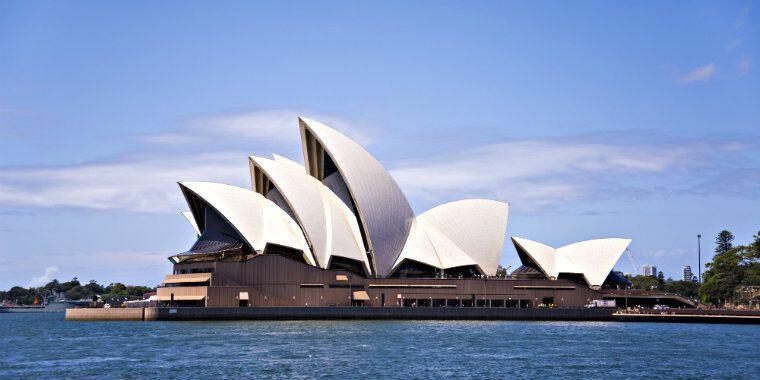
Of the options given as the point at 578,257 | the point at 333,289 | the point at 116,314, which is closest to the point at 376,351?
Answer: the point at 333,289

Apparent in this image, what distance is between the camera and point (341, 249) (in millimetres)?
92938

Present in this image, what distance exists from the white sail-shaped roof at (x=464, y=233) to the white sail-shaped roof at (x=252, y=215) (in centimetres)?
1301

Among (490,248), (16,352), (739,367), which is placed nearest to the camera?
(739,367)

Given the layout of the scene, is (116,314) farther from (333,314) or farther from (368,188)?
(368,188)

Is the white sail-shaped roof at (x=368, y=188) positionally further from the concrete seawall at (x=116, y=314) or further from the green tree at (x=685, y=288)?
the green tree at (x=685, y=288)

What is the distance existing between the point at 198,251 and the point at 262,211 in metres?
7.39

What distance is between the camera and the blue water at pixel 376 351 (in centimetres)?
4588

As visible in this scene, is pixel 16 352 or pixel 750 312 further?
pixel 750 312

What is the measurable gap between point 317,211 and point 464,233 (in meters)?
17.2

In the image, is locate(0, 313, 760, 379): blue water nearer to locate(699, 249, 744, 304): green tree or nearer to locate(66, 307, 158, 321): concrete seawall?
locate(66, 307, 158, 321): concrete seawall

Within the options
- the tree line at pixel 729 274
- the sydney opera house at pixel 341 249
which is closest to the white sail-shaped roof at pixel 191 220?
the sydney opera house at pixel 341 249

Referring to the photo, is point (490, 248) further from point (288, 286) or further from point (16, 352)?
point (16, 352)

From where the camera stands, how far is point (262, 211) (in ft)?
301

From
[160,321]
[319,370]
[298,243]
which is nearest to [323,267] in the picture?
[298,243]
